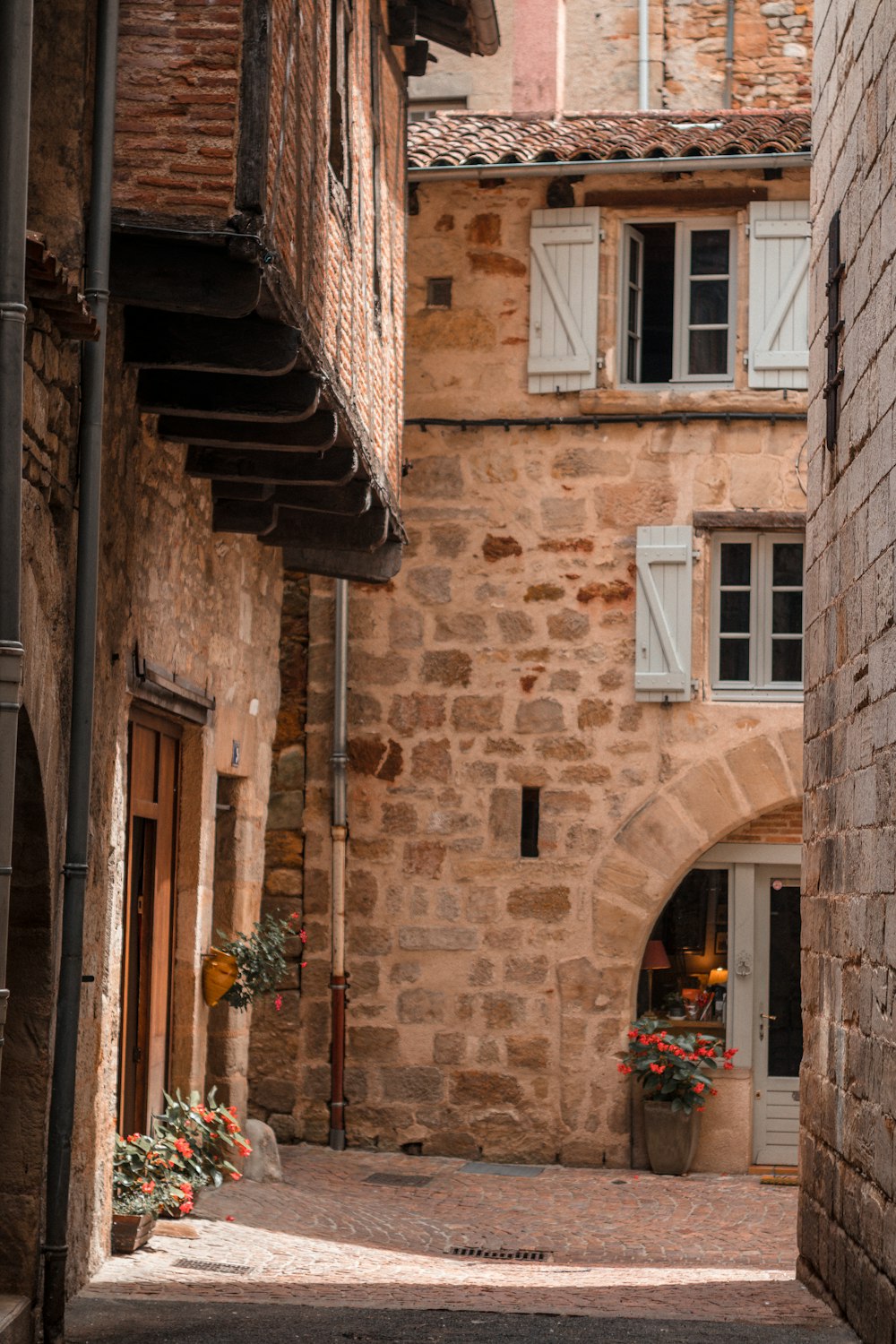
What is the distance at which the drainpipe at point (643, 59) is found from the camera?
49.9 ft

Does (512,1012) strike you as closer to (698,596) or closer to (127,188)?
(698,596)

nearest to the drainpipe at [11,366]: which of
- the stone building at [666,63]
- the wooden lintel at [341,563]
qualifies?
the wooden lintel at [341,563]

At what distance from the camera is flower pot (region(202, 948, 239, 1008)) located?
909 centimetres

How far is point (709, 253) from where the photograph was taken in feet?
39.4

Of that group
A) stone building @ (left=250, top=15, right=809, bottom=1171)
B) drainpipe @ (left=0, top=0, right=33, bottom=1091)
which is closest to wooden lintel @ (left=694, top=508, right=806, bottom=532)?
stone building @ (left=250, top=15, right=809, bottom=1171)

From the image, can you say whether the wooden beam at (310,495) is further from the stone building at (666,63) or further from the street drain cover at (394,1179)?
the stone building at (666,63)

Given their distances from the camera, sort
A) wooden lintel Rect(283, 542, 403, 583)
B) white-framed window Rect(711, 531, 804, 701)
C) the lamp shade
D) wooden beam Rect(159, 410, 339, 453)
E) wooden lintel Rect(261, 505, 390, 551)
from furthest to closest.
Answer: the lamp shade → white-framed window Rect(711, 531, 804, 701) → wooden lintel Rect(283, 542, 403, 583) → wooden lintel Rect(261, 505, 390, 551) → wooden beam Rect(159, 410, 339, 453)

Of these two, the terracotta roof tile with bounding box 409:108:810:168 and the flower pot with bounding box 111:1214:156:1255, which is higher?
the terracotta roof tile with bounding box 409:108:810:168

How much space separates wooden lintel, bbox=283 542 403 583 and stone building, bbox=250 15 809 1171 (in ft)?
6.79

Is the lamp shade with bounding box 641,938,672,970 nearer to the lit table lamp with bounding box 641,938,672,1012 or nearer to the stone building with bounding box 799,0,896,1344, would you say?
the lit table lamp with bounding box 641,938,672,1012

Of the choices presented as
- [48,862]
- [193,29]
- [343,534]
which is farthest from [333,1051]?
[193,29]

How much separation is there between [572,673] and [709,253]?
286cm

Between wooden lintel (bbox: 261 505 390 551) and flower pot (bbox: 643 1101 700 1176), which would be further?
flower pot (bbox: 643 1101 700 1176)

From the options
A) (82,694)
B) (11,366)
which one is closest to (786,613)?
(82,694)
